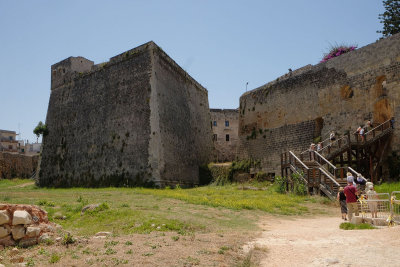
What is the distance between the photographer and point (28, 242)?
6.91 meters

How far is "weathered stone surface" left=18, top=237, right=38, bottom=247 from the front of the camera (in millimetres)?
6840

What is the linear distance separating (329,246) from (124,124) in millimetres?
17666

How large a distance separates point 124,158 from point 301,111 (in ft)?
39.7

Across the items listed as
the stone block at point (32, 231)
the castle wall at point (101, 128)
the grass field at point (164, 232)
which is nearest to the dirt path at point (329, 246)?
the grass field at point (164, 232)

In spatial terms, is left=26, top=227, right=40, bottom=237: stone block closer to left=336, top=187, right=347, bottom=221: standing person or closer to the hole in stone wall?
left=336, top=187, right=347, bottom=221: standing person

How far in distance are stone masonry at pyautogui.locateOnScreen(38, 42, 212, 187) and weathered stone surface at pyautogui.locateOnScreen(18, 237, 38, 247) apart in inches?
534

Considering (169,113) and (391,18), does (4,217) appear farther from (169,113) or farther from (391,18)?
(391,18)

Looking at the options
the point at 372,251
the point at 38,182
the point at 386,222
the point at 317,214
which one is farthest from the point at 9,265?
the point at 38,182

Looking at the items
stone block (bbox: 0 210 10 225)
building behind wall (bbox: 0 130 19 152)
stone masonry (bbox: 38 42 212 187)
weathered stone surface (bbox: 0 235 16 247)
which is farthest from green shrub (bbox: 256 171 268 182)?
building behind wall (bbox: 0 130 19 152)

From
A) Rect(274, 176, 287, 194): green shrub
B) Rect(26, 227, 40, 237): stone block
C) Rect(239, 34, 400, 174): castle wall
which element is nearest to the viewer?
Rect(26, 227, 40, 237): stone block

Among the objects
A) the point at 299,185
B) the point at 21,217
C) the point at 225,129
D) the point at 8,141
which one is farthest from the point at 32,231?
the point at 8,141

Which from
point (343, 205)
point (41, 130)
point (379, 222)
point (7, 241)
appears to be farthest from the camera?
point (41, 130)

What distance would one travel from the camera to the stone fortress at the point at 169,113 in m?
20.1

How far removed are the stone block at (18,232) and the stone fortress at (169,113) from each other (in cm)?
1374
